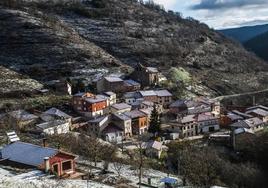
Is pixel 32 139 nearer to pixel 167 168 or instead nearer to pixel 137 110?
pixel 167 168

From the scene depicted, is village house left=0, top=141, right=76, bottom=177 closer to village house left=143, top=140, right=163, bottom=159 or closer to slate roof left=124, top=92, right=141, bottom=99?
village house left=143, top=140, right=163, bottom=159

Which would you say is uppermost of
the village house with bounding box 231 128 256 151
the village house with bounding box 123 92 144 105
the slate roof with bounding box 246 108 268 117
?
the village house with bounding box 123 92 144 105

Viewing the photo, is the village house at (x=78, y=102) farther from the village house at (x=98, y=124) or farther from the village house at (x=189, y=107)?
the village house at (x=189, y=107)

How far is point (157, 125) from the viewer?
67.6 m

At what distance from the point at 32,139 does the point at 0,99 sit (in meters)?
36.0

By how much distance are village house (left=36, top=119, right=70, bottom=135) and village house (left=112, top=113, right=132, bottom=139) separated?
23.9ft

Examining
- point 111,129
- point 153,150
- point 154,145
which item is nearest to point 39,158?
point 153,150

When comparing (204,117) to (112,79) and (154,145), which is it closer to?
(154,145)

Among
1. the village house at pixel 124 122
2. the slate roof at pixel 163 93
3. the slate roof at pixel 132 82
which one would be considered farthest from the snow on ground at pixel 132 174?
the slate roof at pixel 132 82

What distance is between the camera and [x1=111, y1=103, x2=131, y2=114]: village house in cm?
7262

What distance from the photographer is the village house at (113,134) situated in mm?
63000

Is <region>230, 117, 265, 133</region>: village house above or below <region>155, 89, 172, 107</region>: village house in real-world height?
below

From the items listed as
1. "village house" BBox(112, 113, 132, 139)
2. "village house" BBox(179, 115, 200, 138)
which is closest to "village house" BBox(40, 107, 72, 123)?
"village house" BBox(112, 113, 132, 139)

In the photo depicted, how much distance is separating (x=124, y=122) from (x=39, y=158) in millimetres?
36021
